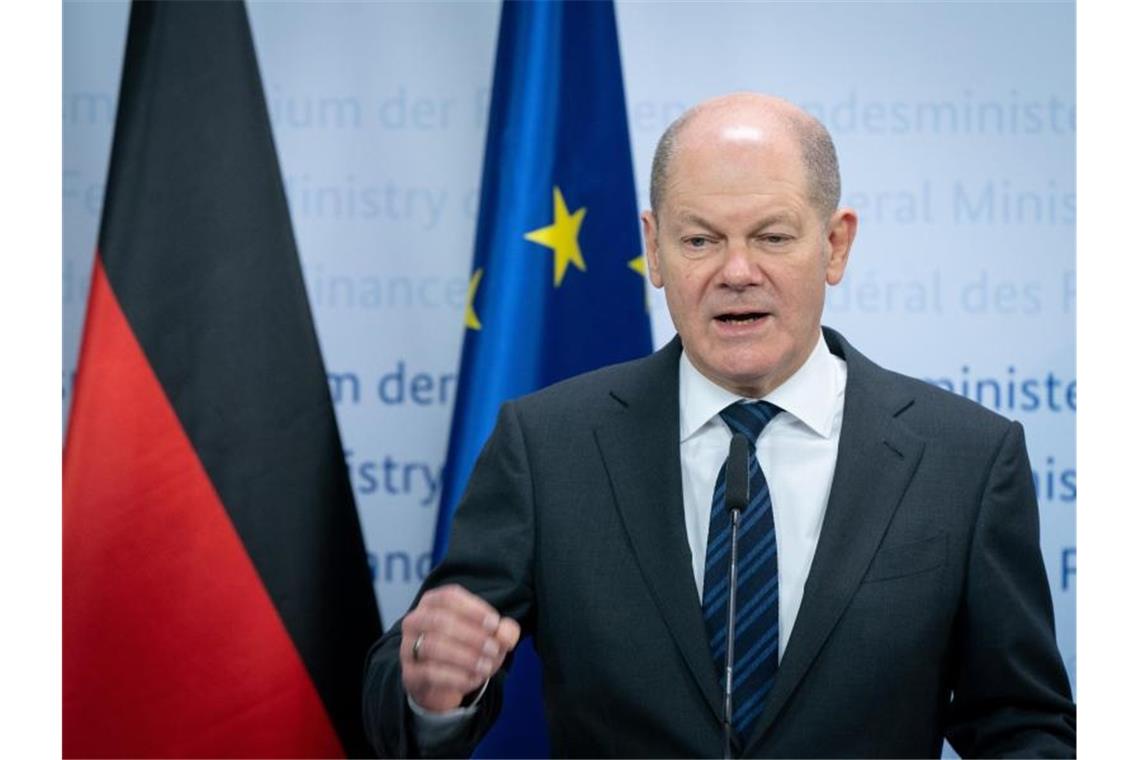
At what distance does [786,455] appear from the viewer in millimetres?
1808

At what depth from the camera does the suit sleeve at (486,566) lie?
1618 millimetres

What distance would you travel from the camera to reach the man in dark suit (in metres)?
1.66

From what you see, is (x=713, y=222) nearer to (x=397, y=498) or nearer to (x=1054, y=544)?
(x=397, y=498)

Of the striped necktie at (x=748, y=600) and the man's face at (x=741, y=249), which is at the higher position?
the man's face at (x=741, y=249)

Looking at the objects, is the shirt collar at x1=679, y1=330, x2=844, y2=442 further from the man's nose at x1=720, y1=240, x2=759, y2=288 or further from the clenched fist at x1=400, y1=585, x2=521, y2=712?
the clenched fist at x1=400, y1=585, x2=521, y2=712

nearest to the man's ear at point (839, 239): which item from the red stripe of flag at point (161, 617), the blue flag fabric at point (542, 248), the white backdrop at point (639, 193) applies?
the blue flag fabric at point (542, 248)

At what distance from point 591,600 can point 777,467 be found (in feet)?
1.11

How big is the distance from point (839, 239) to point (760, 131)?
0.24m

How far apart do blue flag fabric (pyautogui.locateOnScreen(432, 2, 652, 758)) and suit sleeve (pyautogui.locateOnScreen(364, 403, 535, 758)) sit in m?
0.61

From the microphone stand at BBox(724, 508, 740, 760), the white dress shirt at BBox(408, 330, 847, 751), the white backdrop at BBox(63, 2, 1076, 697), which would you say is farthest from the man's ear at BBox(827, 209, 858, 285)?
the white backdrop at BBox(63, 2, 1076, 697)

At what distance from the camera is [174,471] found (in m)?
2.37

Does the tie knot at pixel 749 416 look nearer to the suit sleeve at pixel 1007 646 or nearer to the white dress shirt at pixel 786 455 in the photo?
the white dress shirt at pixel 786 455

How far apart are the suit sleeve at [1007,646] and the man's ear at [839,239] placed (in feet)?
1.18

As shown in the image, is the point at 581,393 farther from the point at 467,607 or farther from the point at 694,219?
the point at 467,607
